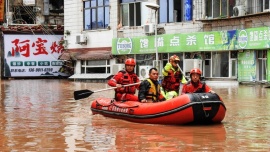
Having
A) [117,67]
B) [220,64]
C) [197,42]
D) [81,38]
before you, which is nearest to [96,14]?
[81,38]

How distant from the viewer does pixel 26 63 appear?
1686 inches

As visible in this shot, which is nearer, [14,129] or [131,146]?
[131,146]

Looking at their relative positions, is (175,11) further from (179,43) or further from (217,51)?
(217,51)

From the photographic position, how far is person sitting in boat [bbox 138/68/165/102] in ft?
41.2

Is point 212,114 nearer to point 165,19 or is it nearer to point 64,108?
point 64,108

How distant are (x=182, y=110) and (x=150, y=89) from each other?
1.45 meters

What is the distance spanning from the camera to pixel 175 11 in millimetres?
33219

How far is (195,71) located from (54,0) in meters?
35.7

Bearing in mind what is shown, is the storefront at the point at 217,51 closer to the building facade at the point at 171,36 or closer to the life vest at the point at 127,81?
the building facade at the point at 171,36

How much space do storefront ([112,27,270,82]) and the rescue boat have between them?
1659 centimetres

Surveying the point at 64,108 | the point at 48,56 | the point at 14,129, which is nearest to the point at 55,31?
the point at 48,56

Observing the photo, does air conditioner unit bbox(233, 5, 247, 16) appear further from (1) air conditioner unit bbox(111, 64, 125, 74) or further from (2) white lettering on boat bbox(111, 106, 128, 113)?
(2) white lettering on boat bbox(111, 106, 128, 113)

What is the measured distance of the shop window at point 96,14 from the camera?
3803 centimetres

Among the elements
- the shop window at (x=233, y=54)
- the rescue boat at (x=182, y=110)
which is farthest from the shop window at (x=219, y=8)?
the rescue boat at (x=182, y=110)
